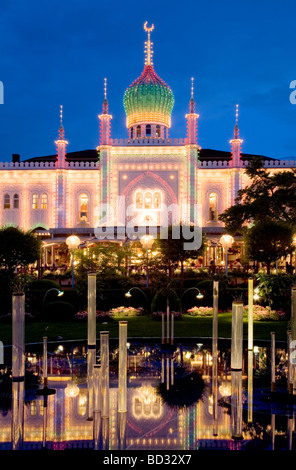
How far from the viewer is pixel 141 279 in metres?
25.9

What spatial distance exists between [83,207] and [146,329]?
78.6ft

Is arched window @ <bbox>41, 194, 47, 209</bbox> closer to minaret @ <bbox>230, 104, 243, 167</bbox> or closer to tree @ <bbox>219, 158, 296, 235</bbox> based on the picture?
minaret @ <bbox>230, 104, 243, 167</bbox>

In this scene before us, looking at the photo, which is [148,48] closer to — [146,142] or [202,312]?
[146,142]

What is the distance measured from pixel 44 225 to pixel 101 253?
13.5 m

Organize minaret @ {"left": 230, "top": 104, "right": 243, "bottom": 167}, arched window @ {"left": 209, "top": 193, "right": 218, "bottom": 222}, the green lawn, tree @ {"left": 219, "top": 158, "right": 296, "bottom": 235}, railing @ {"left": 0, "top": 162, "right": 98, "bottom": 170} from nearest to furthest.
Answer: the green lawn → tree @ {"left": 219, "top": 158, "right": 296, "bottom": 235} → minaret @ {"left": 230, "top": 104, "right": 243, "bottom": 167} → arched window @ {"left": 209, "top": 193, "right": 218, "bottom": 222} → railing @ {"left": 0, "top": 162, "right": 98, "bottom": 170}

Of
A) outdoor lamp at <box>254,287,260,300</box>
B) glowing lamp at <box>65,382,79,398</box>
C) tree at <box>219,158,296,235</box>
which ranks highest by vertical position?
tree at <box>219,158,296,235</box>

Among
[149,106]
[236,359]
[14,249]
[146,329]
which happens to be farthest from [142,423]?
[149,106]

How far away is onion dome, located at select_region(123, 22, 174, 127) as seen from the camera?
4062 centimetres

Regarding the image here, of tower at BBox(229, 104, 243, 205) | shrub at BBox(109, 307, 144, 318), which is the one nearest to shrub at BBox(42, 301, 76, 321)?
shrub at BBox(109, 307, 144, 318)

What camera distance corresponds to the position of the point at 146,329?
15.9 metres

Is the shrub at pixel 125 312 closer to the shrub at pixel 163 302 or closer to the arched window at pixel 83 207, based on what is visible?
the shrub at pixel 163 302

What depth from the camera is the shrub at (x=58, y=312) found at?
18.8 meters

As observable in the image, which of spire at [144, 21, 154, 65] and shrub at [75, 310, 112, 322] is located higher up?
spire at [144, 21, 154, 65]

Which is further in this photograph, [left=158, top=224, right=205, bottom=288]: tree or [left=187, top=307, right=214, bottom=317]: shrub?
[left=158, top=224, right=205, bottom=288]: tree
